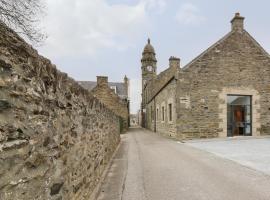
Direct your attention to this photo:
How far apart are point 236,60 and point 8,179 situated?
16690mm

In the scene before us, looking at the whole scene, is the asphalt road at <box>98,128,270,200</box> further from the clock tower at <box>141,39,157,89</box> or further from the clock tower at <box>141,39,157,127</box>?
the clock tower at <box>141,39,157,89</box>

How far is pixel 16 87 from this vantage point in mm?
1884

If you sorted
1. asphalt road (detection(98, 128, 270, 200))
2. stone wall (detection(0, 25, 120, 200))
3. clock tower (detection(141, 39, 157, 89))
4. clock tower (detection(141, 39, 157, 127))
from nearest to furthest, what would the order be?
stone wall (detection(0, 25, 120, 200))
asphalt road (detection(98, 128, 270, 200))
clock tower (detection(141, 39, 157, 127))
clock tower (detection(141, 39, 157, 89))

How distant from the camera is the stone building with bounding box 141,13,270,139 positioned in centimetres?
1514

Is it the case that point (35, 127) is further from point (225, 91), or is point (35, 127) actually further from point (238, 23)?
point (238, 23)

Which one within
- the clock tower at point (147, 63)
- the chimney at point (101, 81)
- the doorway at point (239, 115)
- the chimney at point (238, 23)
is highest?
the clock tower at point (147, 63)

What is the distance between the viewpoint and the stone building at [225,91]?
49.7 feet

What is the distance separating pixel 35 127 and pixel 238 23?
17.0m

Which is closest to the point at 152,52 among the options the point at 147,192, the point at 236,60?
the point at 236,60

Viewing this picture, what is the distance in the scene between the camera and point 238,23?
53.2 feet

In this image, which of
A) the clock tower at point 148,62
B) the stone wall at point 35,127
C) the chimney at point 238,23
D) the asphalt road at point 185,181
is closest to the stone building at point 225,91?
the chimney at point 238,23

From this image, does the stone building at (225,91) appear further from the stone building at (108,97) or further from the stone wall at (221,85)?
the stone building at (108,97)

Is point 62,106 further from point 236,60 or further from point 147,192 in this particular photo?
point 236,60

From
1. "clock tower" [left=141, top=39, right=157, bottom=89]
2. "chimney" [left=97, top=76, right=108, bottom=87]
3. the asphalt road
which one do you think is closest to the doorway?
the asphalt road
